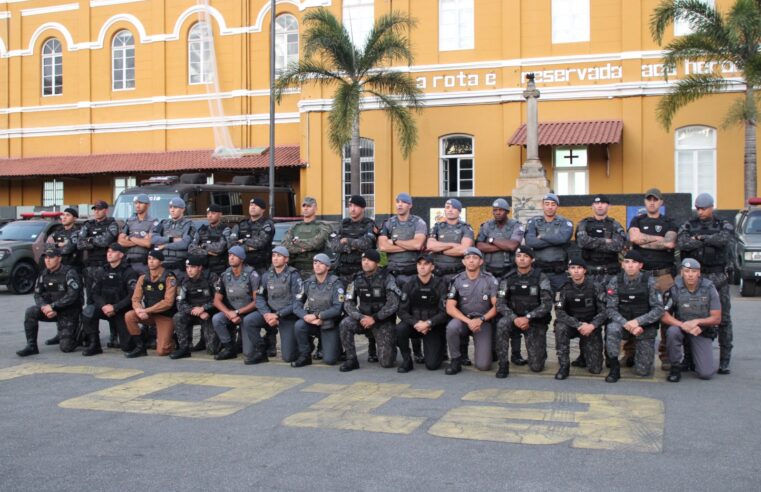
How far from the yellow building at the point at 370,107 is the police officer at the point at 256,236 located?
14.9 meters

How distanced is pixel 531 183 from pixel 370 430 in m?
15.7

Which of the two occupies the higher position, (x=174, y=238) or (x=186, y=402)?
(x=174, y=238)

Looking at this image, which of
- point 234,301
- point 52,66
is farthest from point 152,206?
point 52,66

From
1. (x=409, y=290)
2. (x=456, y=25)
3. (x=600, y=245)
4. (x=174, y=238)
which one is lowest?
(x=409, y=290)

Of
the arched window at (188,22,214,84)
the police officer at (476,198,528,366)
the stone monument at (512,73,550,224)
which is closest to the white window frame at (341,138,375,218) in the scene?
the stone monument at (512,73,550,224)

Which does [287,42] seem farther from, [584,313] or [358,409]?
[358,409]

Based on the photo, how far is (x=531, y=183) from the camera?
21.5 metres

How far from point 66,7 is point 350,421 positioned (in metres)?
31.8

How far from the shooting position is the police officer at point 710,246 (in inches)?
368

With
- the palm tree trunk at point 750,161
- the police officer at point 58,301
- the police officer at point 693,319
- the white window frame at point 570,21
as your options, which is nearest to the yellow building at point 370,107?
the white window frame at point 570,21

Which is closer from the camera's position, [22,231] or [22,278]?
[22,278]

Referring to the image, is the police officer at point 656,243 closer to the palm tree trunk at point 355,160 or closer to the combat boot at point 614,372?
the combat boot at point 614,372

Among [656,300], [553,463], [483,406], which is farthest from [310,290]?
[553,463]

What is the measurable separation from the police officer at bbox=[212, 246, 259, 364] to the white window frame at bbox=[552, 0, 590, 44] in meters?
17.9
